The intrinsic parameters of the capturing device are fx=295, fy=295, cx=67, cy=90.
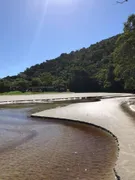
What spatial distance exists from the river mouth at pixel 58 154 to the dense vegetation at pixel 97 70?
2418 cm

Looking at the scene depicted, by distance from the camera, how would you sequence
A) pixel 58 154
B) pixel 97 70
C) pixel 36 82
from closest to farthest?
pixel 58 154 → pixel 97 70 → pixel 36 82

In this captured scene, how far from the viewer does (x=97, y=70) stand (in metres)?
130

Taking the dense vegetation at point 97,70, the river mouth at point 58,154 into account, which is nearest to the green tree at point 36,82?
the dense vegetation at point 97,70

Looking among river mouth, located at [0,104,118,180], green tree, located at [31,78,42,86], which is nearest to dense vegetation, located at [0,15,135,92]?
green tree, located at [31,78,42,86]

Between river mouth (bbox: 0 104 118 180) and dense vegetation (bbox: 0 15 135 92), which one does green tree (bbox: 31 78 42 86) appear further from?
river mouth (bbox: 0 104 118 180)

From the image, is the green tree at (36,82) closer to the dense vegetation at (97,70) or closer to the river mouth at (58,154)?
the dense vegetation at (97,70)

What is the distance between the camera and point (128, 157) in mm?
10578

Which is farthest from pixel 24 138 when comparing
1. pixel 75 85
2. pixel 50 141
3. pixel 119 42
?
pixel 75 85

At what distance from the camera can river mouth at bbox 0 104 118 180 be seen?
9.62 metres

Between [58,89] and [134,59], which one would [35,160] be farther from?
[58,89]

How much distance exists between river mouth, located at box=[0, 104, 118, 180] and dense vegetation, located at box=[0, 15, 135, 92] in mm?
24180

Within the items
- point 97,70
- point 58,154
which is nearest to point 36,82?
point 97,70

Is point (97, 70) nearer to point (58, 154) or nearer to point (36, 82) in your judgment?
point (36, 82)

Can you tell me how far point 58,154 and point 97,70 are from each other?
391ft
